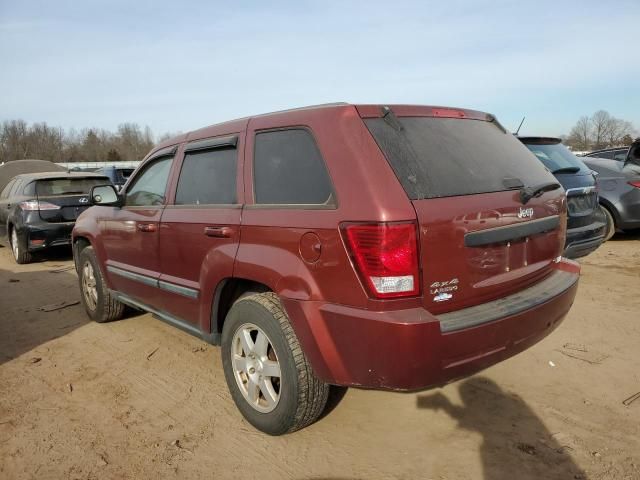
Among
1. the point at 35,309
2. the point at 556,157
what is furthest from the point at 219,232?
the point at 556,157

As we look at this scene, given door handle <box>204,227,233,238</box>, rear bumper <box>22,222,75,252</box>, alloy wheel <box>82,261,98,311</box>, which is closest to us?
door handle <box>204,227,233,238</box>

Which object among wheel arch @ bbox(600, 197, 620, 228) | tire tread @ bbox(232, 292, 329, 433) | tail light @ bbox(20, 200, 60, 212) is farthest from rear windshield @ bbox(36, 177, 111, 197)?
wheel arch @ bbox(600, 197, 620, 228)

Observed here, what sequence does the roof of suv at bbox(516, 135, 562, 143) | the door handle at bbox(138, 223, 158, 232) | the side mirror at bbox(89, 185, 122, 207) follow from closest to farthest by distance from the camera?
the door handle at bbox(138, 223, 158, 232) → the side mirror at bbox(89, 185, 122, 207) → the roof of suv at bbox(516, 135, 562, 143)

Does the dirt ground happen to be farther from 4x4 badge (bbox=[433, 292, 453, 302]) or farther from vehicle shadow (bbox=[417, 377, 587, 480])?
4x4 badge (bbox=[433, 292, 453, 302])

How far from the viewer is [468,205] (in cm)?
236

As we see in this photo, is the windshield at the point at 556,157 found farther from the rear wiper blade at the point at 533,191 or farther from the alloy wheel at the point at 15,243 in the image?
the alloy wheel at the point at 15,243

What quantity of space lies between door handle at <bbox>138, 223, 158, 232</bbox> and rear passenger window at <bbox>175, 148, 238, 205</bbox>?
0.29 m

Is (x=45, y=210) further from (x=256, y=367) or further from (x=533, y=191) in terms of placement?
(x=533, y=191)

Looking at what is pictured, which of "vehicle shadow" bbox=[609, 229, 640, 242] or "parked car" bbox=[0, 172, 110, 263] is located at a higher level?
"parked car" bbox=[0, 172, 110, 263]

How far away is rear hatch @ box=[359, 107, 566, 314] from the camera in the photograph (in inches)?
88.6

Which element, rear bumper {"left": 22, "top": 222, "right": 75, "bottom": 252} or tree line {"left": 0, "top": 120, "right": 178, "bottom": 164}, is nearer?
rear bumper {"left": 22, "top": 222, "right": 75, "bottom": 252}

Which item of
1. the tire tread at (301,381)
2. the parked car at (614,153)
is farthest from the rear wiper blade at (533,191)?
the parked car at (614,153)

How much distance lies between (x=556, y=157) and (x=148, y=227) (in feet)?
15.5

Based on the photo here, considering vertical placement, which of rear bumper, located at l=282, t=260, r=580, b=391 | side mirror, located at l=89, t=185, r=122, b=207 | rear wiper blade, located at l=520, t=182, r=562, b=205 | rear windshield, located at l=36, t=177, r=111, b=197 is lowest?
rear bumper, located at l=282, t=260, r=580, b=391
